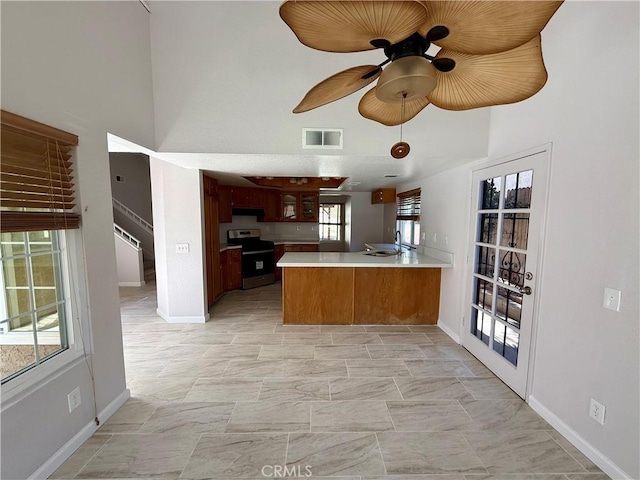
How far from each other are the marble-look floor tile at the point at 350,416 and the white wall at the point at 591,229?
46.7 inches

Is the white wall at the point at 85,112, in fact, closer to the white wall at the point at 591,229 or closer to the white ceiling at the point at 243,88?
the white ceiling at the point at 243,88

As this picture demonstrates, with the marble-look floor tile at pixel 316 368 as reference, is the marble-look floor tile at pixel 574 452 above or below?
below

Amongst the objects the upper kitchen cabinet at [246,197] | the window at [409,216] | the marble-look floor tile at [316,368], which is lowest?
the marble-look floor tile at [316,368]

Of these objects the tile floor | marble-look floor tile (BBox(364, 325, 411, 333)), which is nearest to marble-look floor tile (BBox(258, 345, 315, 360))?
the tile floor

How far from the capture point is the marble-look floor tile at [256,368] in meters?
2.45

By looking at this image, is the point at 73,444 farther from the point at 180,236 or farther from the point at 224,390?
the point at 180,236

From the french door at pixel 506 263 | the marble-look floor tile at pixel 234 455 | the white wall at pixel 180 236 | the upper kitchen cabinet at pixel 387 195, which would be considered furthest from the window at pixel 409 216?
the marble-look floor tile at pixel 234 455

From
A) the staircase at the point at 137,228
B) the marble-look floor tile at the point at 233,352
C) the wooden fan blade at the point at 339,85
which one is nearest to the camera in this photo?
the wooden fan blade at the point at 339,85

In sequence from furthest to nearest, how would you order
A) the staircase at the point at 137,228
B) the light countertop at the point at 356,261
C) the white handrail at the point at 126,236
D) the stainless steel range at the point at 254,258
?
the staircase at the point at 137,228 < the white handrail at the point at 126,236 < the stainless steel range at the point at 254,258 < the light countertop at the point at 356,261

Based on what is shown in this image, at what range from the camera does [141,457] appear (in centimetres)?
160

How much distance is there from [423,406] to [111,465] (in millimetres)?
2088

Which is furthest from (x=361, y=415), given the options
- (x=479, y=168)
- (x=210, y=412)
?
(x=479, y=168)

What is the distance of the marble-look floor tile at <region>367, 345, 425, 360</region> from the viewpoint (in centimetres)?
277

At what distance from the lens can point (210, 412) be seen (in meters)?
1.97
